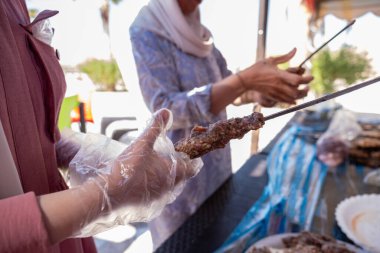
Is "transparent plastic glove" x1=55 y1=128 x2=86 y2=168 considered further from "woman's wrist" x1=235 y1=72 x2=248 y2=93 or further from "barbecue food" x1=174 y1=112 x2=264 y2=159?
"woman's wrist" x1=235 y1=72 x2=248 y2=93

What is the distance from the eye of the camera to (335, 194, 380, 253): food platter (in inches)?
32.8

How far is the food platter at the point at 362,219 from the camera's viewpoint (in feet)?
2.73

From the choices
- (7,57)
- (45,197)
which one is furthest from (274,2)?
(45,197)

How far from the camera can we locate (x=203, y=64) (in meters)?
1.35

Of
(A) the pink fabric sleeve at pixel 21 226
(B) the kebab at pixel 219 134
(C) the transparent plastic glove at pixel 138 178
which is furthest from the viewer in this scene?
(B) the kebab at pixel 219 134

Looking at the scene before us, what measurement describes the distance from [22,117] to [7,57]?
0.12 meters

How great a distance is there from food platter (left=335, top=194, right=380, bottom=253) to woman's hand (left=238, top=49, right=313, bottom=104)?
0.48 m

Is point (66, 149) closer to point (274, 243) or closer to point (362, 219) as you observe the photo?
point (274, 243)

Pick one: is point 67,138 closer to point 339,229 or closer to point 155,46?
point 155,46

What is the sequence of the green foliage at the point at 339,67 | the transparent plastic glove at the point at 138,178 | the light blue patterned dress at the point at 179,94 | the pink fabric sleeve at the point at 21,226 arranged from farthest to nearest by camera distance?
the green foliage at the point at 339,67 < the light blue patterned dress at the point at 179,94 < the transparent plastic glove at the point at 138,178 < the pink fabric sleeve at the point at 21,226

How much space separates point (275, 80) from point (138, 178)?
889 mm

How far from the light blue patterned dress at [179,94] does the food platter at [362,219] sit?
0.57 metres

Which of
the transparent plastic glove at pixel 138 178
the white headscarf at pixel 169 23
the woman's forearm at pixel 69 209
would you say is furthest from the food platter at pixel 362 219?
the white headscarf at pixel 169 23

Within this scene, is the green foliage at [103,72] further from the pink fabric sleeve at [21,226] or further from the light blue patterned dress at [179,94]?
the pink fabric sleeve at [21,226]
